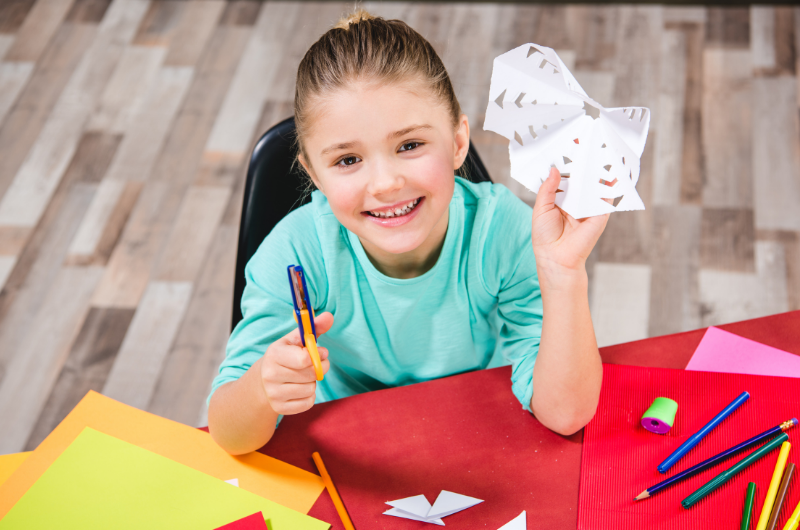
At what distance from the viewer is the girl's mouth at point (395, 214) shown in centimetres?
94

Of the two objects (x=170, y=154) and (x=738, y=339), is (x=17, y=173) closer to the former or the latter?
(x=170, y=154)

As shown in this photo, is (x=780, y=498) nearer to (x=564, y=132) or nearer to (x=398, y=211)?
(x=564, y=132)

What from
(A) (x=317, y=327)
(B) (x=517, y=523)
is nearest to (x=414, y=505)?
(B) (x=517, y=523)

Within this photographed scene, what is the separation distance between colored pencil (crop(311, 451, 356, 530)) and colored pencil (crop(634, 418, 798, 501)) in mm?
308

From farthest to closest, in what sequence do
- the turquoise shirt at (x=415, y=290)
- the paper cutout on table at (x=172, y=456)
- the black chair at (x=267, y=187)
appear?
the black chair at (x=267, y=187)
the turquoise shirt at (x=415, y=290)
the paper cutout on table at (x=172, y=456)

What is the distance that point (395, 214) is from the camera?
0.94m

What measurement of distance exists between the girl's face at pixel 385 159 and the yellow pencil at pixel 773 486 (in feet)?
1.59

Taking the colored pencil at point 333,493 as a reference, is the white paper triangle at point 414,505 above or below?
above

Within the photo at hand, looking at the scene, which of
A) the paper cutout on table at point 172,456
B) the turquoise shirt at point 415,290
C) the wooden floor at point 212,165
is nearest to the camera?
the paper cutout on table at point 172,456

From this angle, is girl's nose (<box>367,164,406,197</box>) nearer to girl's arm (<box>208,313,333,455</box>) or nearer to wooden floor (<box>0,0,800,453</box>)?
girl's arm (<box>208,313,333,455</box>)

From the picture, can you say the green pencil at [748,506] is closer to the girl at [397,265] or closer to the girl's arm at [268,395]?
the girl at [397,265]

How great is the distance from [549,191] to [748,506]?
384 mm

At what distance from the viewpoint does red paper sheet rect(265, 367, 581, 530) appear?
776 millimetres

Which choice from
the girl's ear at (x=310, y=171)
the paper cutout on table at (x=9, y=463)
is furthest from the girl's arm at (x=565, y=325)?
the paper cutout on table at (x=9, y=463)
